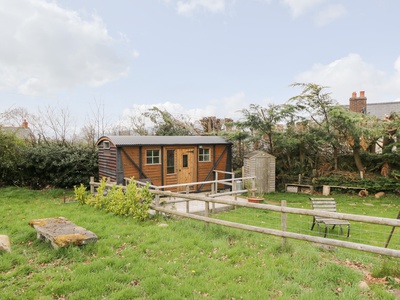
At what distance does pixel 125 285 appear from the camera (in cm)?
367

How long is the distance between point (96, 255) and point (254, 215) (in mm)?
5784

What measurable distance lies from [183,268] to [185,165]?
331 inches

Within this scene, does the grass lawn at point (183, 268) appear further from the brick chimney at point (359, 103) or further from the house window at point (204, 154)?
the brick chimney at point (359, 103)

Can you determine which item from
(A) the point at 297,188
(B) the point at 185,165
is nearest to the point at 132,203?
(B) the point at 185,165

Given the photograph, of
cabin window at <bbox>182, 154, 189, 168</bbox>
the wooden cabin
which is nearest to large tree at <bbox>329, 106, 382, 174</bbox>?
the wooden cabin

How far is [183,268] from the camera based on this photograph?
165 inches

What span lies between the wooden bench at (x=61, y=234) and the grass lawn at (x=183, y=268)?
0.14 m

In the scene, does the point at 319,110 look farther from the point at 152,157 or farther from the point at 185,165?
the point at 152,157

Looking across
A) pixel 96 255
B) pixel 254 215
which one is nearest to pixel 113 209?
pixel 96 255

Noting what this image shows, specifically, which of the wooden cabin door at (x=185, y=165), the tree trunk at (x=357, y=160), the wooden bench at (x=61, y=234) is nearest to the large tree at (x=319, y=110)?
the tree trunk at (x=357, y=160)

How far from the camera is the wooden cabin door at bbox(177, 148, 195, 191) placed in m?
12.3

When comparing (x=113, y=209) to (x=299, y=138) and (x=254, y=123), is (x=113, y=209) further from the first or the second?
(x=299, y=138)

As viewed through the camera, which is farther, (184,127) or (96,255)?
(184,127)

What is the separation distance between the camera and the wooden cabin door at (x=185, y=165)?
40.4 feet
